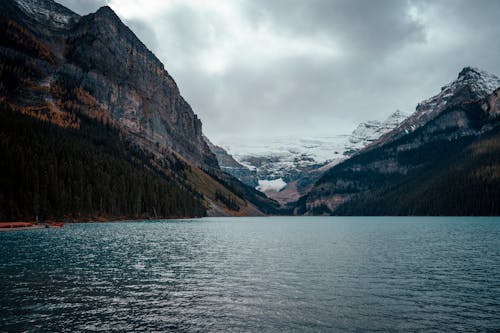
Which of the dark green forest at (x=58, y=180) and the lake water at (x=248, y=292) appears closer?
the lake water at (x=248, y=292)

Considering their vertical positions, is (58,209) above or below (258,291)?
above

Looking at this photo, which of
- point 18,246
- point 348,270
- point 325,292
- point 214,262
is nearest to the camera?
point 325,292

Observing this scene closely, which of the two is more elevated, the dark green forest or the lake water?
the dark green forest

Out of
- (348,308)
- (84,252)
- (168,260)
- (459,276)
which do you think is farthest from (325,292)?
(84,252)

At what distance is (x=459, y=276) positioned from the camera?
38906 mm

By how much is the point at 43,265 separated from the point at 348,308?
111 ft

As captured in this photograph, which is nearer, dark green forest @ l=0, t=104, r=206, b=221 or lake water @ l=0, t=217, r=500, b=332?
lake water @ l=0, t=217, r=500, b=332

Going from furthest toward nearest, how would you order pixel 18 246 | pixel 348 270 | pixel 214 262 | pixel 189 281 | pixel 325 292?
pixel 18 246
pixel 214 262
pixel 348 270
pixel 189 281
pixel 325 292

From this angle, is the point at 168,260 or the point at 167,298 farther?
the point at 168,260

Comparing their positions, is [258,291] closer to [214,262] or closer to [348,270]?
[348,270]

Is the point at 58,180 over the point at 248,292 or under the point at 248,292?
over

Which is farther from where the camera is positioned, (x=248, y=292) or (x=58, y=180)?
(x=58, y=180)

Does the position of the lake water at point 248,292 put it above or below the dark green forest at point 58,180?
below

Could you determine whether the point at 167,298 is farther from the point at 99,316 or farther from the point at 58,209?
the point at 58,209
